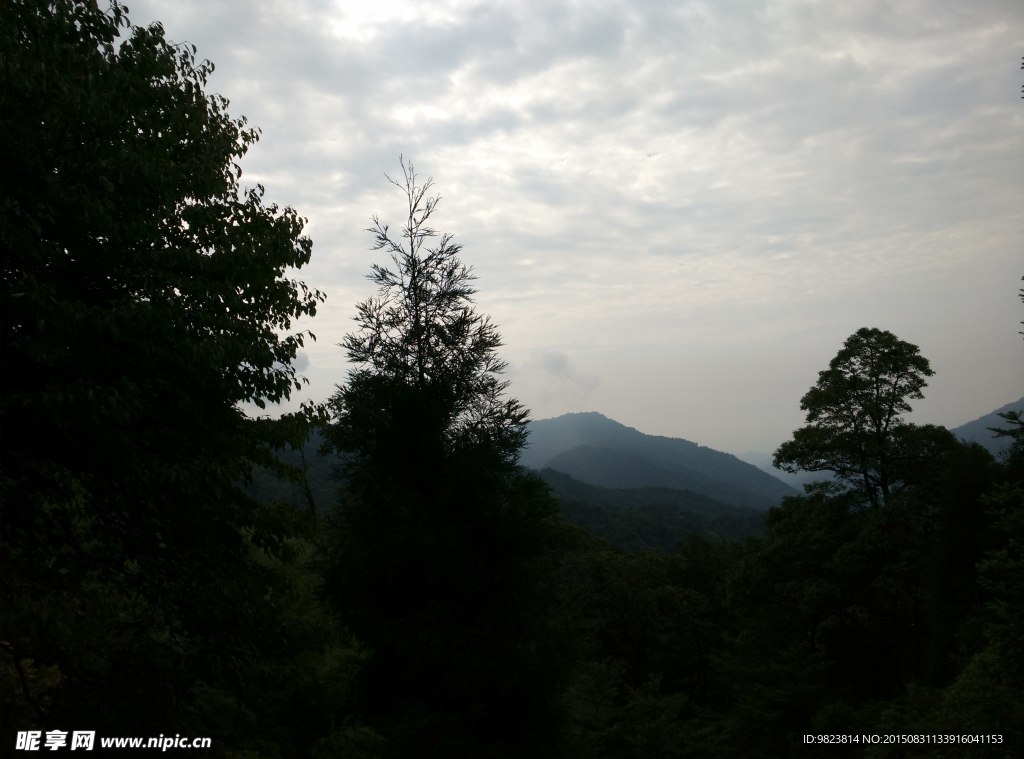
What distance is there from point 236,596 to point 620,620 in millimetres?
32449

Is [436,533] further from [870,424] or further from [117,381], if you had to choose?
[870,424]

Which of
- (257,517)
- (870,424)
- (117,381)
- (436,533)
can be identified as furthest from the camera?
(870,424)

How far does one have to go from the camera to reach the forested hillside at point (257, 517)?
569cm

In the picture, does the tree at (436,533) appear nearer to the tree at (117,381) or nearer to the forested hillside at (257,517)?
the forested hillside at (257,517)

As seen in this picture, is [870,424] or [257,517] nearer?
[257,517]

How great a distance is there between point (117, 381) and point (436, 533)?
5344mm

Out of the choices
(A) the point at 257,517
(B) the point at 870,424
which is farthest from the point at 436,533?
(B) the point at 870,424

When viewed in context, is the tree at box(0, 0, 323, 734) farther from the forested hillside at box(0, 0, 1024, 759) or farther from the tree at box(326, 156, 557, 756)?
the tree at box(326, 156, 557, 756)

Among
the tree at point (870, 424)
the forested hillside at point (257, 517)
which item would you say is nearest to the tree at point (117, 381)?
the forested hillside at point (257, 517)

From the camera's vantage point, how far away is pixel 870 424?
916 inches

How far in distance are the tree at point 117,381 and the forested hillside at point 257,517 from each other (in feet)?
0.11

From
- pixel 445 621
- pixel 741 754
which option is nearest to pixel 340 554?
pixel 445 621

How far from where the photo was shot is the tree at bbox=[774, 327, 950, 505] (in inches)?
896

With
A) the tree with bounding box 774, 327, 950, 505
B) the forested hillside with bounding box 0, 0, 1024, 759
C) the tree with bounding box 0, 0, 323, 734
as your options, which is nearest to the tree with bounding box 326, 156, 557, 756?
the forested hillside with bounding box 0, 0, 1024, 759
